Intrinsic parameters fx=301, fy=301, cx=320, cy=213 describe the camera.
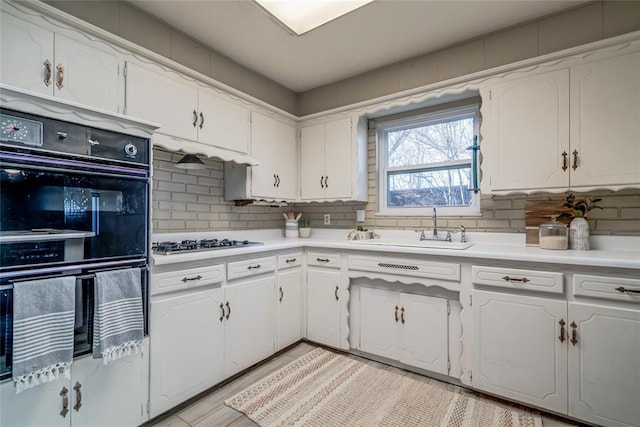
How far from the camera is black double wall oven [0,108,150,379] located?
1.22 m

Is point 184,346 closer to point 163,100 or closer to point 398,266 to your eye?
point 398,266

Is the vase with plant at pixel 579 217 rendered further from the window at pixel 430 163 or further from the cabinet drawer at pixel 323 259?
the cabinet drawer at pixel 323 259

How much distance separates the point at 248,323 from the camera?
Answer: 91.7 inches

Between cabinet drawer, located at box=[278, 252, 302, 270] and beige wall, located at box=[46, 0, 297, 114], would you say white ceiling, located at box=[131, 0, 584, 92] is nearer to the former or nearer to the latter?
beige wall, located at box=[46, 0, 297, 114]

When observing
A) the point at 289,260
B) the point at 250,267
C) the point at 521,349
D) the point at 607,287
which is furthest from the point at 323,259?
the point at 607,287

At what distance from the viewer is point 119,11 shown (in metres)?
2.04

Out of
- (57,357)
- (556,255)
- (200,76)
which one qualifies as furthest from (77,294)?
(556,255)

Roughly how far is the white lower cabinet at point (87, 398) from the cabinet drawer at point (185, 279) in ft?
1.05

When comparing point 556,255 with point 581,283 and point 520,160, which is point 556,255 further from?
point 520,160

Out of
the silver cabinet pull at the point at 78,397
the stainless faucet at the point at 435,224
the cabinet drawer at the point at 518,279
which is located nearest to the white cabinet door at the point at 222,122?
the silver cabinet pull at the point at 78,397

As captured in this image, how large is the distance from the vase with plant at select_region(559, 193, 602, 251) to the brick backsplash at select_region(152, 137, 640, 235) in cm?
5

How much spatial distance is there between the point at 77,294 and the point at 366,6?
8.07ft

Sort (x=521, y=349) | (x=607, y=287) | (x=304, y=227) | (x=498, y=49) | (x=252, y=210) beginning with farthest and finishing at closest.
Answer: (x=304, y=227), (x=252, y=210), (x=498, y=49), (x=521, y=349), (x=607, y=287)

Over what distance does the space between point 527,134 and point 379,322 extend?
181cm
